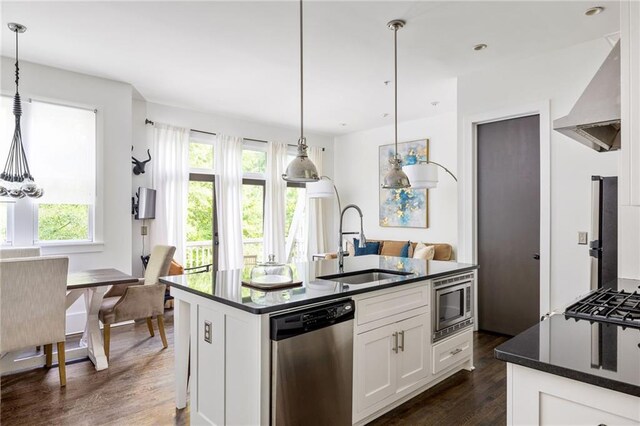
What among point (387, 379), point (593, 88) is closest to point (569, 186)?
point (593, 88)

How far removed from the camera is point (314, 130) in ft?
23.2

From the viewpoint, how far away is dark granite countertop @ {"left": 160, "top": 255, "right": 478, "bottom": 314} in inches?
72.6

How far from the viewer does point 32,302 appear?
8.74 ft

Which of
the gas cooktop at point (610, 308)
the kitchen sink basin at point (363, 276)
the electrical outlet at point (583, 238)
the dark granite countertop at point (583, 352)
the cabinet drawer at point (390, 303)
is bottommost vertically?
the cabinet drawer at point (390, 303)

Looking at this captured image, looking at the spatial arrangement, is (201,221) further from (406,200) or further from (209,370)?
(209,370)

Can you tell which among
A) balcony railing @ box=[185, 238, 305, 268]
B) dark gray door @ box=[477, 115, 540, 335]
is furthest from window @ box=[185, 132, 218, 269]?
dark gray door @ box=[477, 115, 540, 335]

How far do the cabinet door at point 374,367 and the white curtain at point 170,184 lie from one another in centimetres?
383

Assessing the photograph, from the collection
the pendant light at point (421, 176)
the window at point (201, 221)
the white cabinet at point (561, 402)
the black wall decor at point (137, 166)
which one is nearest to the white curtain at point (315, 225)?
the window at point (201, 221)

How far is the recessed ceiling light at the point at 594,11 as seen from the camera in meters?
2.83

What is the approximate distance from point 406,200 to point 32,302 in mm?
5176

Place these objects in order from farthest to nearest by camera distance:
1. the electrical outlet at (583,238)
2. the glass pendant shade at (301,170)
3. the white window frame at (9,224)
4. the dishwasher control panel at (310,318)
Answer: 1. the white window frame at (9,224)
2. the electrical outlet at (583,238)
3. the glass pendant shade at (301,170)
4. the dishwasher control panel at (310,318)

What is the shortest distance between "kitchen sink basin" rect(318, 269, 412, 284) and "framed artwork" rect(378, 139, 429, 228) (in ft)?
11.2

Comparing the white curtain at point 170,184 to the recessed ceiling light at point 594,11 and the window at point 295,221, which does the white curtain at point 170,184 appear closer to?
the window at point 295,221

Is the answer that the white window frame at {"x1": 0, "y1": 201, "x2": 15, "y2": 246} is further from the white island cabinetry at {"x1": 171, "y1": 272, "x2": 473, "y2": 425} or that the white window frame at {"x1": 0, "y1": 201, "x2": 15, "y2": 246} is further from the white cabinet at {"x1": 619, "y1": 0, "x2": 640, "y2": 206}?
the white cabinet at {"x1": 619, "y1": 0, "x2": 640, "y2": 206}
